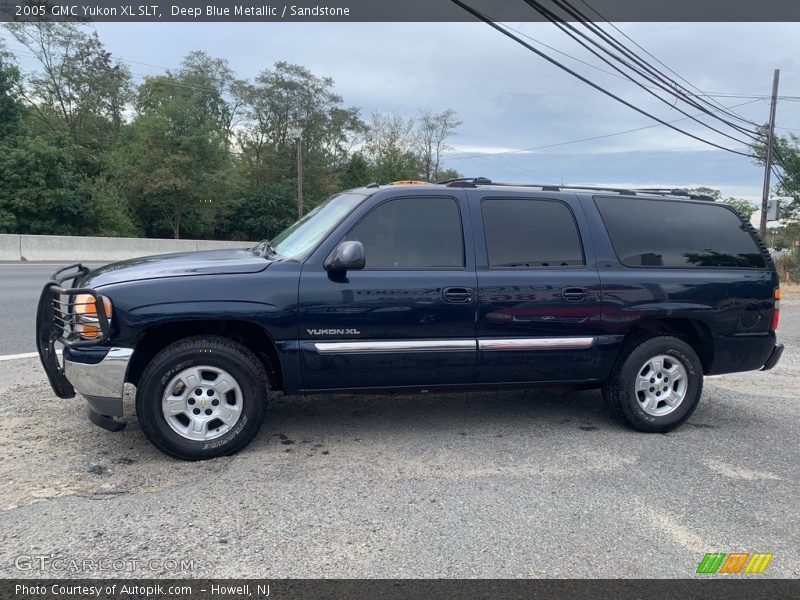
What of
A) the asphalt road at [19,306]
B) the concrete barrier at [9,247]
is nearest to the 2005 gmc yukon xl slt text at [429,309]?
the asphalt road at [19,306]

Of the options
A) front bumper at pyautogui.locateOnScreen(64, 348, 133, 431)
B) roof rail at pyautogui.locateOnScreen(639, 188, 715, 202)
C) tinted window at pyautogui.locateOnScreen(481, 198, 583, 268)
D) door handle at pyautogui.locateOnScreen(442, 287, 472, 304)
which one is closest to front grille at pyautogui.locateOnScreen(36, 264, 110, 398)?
front bumper at pyautogui.locateOnScreen(64, 348, 133, 431)

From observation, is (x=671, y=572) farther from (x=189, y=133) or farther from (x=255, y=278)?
(x=189, y=133)

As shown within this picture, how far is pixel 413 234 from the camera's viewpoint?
4332mm

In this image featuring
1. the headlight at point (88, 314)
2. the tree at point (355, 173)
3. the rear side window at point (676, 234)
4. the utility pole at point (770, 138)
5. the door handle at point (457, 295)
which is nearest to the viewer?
the headlight at point (88, 314)

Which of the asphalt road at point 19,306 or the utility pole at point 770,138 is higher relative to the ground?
the utility pole at point 770,138

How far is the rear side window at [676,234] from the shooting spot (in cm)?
474

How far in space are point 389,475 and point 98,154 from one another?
3820 centimetres

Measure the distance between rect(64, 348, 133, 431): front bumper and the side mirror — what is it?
1.40m

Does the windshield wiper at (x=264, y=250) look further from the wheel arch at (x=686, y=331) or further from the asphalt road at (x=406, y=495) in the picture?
the wheel arch at (x=686, y=331)

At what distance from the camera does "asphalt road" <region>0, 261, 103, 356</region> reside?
23.8ft

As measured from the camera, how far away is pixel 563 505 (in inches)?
135

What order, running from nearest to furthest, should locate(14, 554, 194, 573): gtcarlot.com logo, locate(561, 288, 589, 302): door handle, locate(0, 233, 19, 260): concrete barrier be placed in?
locate(14, 554, 194, 573): gtcarlot.com logo, locate(561, 288, 589, 302): door handle, locate(0, 233, 19, 260): concrete barrier

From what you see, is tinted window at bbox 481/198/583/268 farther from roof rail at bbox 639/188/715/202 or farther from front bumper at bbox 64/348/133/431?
front bumper at bbox 64/348/133/431

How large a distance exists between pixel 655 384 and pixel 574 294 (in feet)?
3.41
